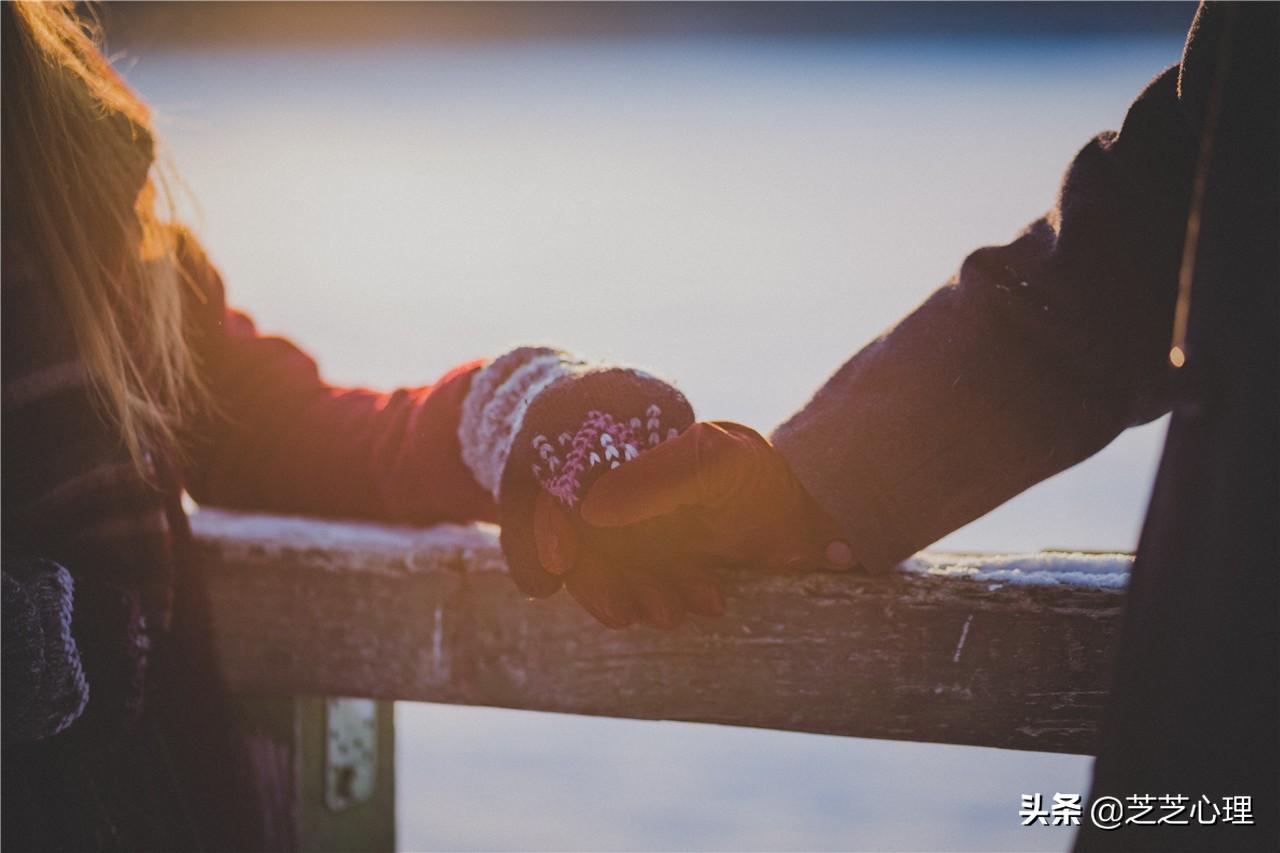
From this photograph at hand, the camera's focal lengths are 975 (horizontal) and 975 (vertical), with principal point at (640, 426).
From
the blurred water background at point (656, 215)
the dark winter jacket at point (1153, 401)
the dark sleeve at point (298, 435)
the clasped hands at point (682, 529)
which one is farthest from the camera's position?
the blurred water background at point (656, 215)

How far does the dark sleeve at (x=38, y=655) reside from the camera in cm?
74

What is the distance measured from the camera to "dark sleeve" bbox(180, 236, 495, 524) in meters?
0.97

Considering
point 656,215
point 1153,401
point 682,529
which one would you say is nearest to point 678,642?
point 682,529

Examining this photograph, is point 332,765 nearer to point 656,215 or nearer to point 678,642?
point 678,642

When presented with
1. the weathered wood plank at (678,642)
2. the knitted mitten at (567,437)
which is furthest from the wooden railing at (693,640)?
the knitted mitten at (567,437)

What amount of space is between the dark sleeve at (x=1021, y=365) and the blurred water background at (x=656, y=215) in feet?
0.30

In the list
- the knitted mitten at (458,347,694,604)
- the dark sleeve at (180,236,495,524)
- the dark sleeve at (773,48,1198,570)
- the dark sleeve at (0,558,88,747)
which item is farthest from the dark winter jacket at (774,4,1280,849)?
the dark sleeve at (0,558,88,747)

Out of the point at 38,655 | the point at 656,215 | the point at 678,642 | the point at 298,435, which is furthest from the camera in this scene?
the point at 656,215

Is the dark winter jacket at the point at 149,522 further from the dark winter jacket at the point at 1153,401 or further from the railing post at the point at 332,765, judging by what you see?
the dark winter jacket at the point at 1153,401

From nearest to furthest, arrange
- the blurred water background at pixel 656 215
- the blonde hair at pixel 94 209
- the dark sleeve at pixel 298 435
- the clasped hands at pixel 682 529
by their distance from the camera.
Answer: the clasped hands at pixel 682 529 → the blonde hair at pixel 94 209 → the dark sleeve at pixel 298 435 → the blurred water background at pixel 656 215

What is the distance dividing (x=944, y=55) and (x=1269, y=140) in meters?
8.26

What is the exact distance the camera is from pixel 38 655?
2.45 ft

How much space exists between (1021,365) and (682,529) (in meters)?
0.29

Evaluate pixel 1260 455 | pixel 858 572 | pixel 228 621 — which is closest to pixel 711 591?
pixel 858 572
